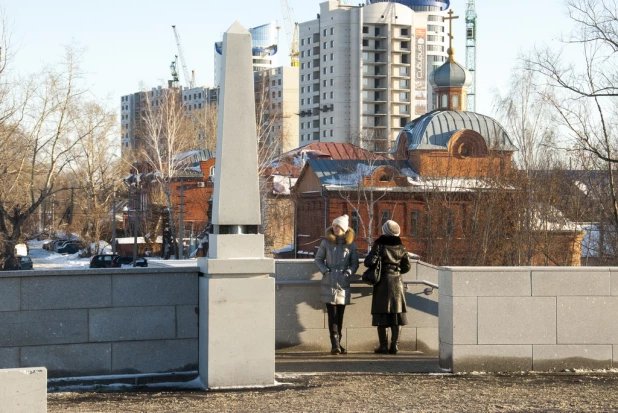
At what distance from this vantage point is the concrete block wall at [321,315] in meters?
11.3

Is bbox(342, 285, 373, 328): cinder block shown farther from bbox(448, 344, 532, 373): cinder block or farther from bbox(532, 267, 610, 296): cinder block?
bbox(532, 267, 610, 296): cinder block

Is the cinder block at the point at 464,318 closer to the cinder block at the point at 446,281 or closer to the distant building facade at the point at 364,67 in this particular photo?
the cinder block at the point at 446,281

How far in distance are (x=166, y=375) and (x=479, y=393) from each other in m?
3.07

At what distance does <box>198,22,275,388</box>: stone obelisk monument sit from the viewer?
8.88 meters

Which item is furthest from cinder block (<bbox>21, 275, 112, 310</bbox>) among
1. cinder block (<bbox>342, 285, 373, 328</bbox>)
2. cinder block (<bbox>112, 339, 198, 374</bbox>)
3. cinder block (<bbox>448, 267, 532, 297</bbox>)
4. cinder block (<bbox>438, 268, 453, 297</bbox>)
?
cinder block (<bbox>448, 267, 532, 297</bbox>)

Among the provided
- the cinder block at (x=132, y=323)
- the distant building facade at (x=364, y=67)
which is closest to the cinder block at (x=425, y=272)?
the cinder block at (x=132, y=323)

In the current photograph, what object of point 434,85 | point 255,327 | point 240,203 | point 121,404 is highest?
point 434,85

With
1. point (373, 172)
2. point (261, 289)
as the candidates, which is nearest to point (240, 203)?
point (261, 289)

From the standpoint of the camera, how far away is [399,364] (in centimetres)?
1029

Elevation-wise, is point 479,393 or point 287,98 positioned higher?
point 287,98

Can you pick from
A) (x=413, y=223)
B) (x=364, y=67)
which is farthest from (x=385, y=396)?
(x=364, y=67)

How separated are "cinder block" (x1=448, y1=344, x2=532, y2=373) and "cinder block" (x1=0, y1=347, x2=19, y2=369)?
428 cm

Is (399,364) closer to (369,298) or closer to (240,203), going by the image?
(369,298)

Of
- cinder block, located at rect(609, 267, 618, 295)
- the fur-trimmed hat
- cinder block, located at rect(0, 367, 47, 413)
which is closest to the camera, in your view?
cinder block, located at rect(0, 367, 47, 413)
